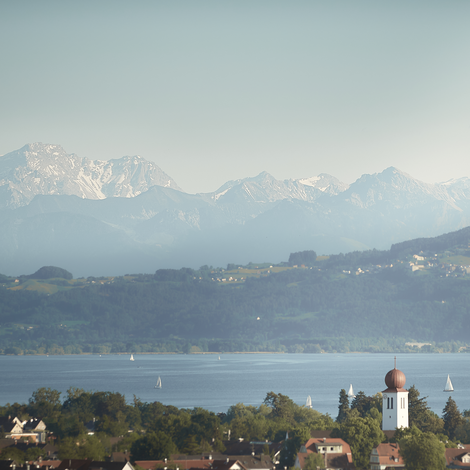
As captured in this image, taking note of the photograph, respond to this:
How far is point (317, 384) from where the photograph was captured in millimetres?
186125

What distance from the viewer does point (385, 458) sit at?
59.3m

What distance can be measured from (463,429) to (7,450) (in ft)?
125

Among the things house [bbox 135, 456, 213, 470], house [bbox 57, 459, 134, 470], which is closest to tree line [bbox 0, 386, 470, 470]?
house [bbox 135, 456, 213, 470]

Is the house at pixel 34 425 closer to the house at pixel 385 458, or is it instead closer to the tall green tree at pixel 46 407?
the tall green tree at pixel 46 407

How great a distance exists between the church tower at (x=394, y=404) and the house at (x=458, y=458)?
250 inches

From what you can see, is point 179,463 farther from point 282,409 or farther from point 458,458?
point 282,409

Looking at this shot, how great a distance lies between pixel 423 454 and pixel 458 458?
18.4 ft

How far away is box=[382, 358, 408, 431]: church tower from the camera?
222 ft

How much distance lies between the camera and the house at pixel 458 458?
5914 cm

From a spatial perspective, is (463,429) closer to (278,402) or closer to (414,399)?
(414,399)

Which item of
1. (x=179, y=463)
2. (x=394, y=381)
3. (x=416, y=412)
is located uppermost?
(x=394, y=381)

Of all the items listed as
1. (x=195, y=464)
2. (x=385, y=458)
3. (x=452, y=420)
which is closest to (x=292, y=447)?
(x=385, y=458)

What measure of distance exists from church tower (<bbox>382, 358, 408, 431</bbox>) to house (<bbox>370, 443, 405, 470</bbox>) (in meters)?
7.07

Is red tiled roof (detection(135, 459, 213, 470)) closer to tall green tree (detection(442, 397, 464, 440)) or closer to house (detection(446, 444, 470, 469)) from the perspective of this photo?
house (detection(446, 444, 470, 469))
